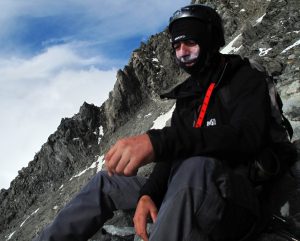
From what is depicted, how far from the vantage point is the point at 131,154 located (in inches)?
154

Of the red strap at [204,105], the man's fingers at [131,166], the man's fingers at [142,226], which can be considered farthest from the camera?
the red strap at [204,105]

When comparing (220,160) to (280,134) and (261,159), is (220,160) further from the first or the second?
(280,134)

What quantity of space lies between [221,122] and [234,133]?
0.57 m

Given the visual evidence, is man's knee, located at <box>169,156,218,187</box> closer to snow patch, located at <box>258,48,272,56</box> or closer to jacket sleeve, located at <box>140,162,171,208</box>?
jacket sleeve, located at <box>140,162,171,208</box>

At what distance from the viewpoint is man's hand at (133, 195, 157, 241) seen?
474 cm

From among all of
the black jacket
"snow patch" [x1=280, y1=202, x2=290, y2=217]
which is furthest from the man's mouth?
"snow patch" [x1=280, y1=202, x2=290, y2=217]

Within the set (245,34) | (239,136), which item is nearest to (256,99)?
(239,136)

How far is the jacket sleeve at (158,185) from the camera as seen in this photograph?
5160mm

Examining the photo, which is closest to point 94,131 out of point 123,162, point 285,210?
point 285,210

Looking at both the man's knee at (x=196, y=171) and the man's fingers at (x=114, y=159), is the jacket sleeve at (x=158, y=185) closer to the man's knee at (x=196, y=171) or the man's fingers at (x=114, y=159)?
the man's knee at (x=196, y=171)

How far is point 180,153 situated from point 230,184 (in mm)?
544

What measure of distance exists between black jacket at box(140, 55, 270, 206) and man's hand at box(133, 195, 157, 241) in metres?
0.19

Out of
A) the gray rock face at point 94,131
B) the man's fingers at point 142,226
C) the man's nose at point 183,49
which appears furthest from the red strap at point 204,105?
the gray rock face at point 94,131

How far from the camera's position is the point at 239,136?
13.9ft
